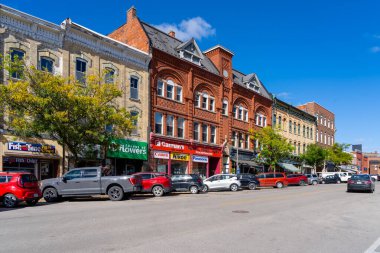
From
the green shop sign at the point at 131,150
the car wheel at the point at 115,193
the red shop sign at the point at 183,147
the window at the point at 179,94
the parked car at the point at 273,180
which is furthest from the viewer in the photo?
the parked car at the point at 273,180

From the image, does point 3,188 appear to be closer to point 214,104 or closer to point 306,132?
point 214,104

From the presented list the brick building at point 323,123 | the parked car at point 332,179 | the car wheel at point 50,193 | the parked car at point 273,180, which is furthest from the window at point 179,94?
the brick building at point 323,123

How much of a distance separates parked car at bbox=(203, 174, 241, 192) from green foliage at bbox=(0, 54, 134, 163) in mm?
10144

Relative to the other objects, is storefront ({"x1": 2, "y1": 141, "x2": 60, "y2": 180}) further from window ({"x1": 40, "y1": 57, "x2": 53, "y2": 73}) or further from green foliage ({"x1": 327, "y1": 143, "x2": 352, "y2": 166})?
green foliage ({"x1": 327, "y1": 143, "x2": 352, "y2": 166})

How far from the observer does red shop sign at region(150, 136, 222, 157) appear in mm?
29312

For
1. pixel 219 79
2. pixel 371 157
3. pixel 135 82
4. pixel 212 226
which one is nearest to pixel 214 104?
pixel 219 79

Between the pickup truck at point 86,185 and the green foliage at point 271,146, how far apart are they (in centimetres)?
2335

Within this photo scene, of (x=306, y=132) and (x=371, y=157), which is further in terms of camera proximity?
(x=371, y=157)

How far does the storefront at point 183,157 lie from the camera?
29484mm

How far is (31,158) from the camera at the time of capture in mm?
21359

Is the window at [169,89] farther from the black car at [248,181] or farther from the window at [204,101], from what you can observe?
the black car at [248,181]

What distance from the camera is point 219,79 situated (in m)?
36.8

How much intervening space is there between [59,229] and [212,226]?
418 centimetres

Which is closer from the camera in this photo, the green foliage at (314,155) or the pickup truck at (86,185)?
the pickup truck at (86,185)
